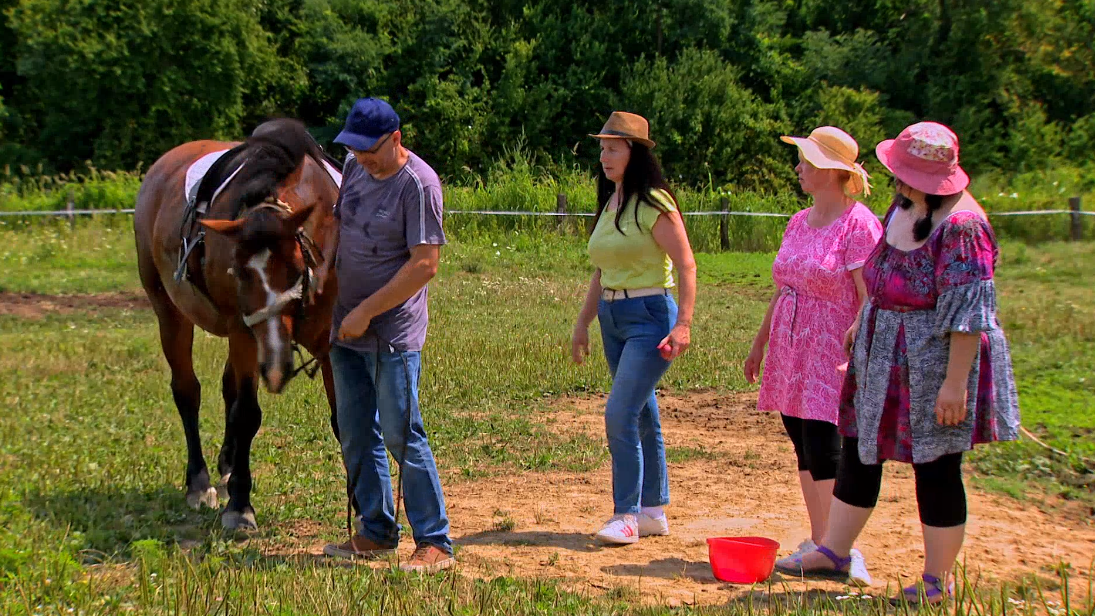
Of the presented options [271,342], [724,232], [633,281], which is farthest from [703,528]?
[724,232]

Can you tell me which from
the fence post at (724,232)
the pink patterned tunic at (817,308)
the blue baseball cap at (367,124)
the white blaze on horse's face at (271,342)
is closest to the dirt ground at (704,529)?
the pink patterned tunic at (817,308)

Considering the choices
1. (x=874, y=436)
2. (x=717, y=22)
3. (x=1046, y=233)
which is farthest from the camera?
(x=717, y=22)

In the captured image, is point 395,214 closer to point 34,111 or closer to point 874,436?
point 874,436

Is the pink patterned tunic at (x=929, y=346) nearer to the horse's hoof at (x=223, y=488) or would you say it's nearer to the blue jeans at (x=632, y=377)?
the blue jeans at (x=632, y=377)

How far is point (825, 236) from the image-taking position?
16.0 ft

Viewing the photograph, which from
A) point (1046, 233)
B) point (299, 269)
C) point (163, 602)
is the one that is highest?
point (299, 269)

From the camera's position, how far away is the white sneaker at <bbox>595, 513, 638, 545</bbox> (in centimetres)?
527

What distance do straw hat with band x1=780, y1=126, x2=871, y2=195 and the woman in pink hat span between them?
1.10 feet

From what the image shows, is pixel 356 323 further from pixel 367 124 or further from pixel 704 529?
pixel 704 529

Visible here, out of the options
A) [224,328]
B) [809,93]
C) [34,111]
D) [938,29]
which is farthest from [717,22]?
[224,328]

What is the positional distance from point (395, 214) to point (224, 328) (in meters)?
1.83

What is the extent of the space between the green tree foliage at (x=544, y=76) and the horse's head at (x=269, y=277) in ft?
92.9

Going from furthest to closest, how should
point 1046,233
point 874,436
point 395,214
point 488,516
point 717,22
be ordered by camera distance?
point 717,22 < point 1046,233 < point 488,516 < point 395,214 < point 874,436

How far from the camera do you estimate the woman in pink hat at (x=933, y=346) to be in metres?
4.09
